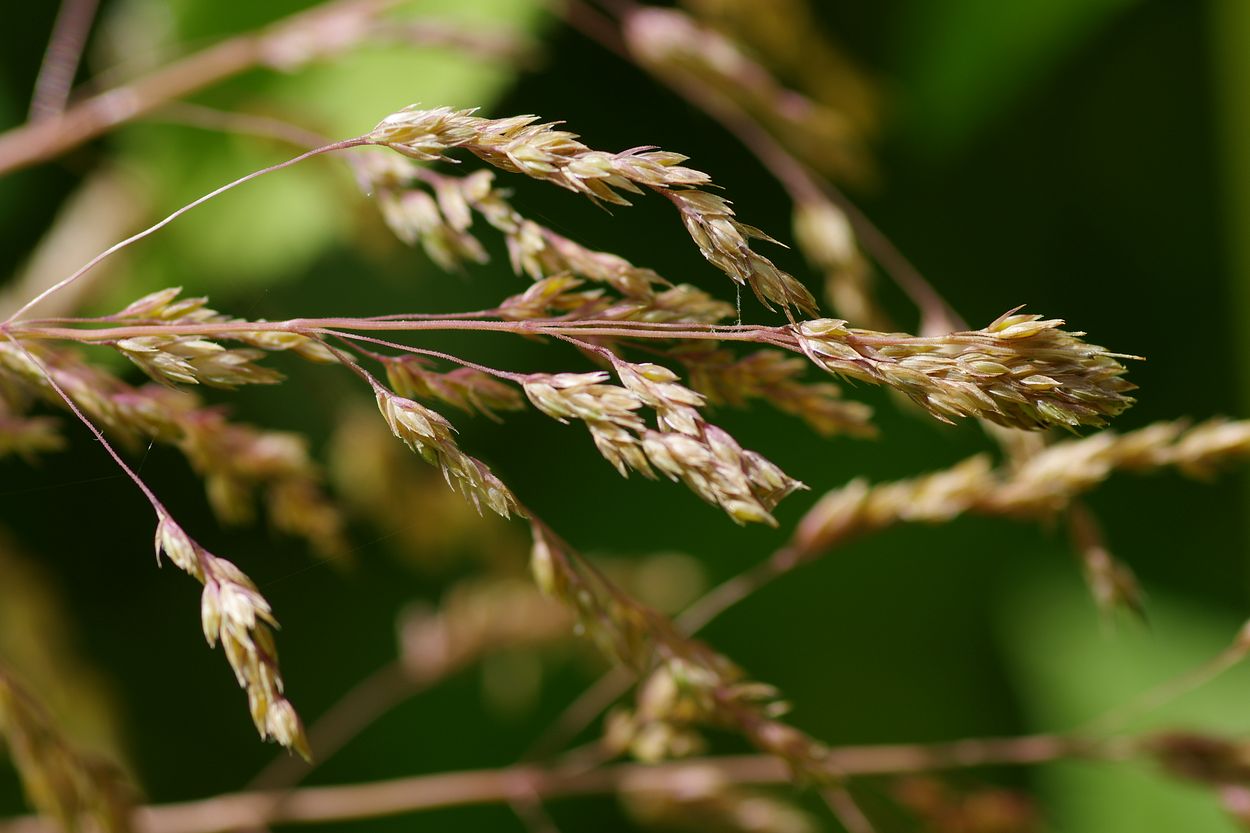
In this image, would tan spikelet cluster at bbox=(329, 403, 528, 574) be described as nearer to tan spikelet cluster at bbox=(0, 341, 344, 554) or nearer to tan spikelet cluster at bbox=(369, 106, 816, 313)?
tan spikelet cluster at bbox=(0, 341, 344, 554)

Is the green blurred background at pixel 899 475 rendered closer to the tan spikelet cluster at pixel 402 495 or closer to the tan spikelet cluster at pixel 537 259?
the tan spikelet cluster at pixel 402 495

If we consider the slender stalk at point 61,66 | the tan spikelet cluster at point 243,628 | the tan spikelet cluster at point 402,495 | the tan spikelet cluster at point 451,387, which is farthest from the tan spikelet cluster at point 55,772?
the slender stalk at point 61,66

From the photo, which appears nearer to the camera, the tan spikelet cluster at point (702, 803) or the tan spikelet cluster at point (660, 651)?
the tan spikelet cluster at point (660, 651)

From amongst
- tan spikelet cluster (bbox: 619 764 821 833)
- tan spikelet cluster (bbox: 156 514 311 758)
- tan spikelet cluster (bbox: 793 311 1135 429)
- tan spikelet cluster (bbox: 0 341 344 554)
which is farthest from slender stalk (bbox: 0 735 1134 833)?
tan spikelet cluster (bbox: 793 311 1135 429)

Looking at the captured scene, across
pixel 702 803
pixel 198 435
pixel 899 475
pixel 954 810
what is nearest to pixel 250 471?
pixel 198 435

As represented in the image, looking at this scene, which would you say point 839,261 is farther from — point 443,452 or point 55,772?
point 55,772

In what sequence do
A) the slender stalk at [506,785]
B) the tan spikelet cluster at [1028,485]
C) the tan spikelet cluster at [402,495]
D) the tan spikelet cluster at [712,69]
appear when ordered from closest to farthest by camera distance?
the tan spikelet cluster at [1028,485]
the slender stalk at [506,785]
the tan spikelet cluster at [712,69]
the tan spikelet cluster at [402,495]

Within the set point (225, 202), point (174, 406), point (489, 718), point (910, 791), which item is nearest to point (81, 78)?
point (225, 202)
